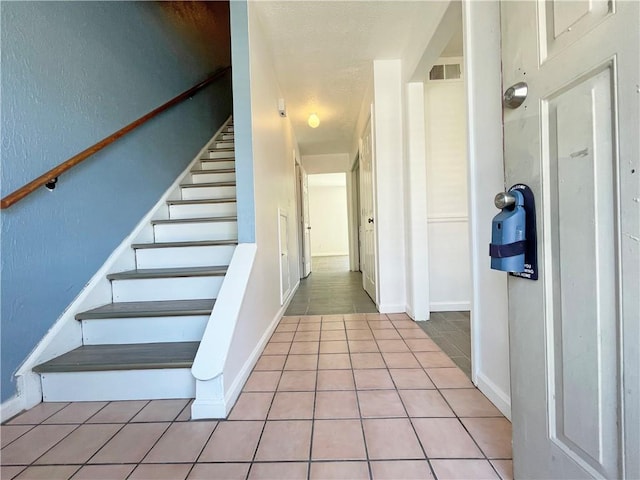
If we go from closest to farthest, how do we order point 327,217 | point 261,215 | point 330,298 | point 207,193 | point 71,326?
point 71,326, point 261,215, point 207,193, point 330,298, point 327,217

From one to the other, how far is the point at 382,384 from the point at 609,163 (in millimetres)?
1231

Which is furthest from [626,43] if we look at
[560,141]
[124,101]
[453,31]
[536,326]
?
[124,101]

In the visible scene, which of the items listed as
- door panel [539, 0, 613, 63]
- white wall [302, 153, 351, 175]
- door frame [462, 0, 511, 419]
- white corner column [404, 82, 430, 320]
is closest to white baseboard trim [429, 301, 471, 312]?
white corner column [404, 82, 430, 320]

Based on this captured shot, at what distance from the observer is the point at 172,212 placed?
239cm

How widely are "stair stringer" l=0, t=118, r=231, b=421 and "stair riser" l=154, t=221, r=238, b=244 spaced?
9cm

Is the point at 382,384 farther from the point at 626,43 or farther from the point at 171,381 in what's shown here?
the point at 626,43

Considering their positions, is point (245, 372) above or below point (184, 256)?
below

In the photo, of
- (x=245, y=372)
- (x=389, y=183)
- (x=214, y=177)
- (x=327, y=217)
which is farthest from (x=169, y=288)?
(x=327, y=217)

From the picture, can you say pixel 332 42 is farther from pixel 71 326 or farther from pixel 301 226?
pixel 301 226

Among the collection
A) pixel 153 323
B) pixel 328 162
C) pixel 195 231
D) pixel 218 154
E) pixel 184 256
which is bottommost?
pixel 153 323

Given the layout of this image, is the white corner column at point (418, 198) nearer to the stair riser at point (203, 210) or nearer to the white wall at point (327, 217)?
the stair riser at point (203, 210)

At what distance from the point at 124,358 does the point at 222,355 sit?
538mm

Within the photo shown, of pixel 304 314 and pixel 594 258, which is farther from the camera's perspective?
pixel 304 314

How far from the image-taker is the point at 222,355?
1212mm
